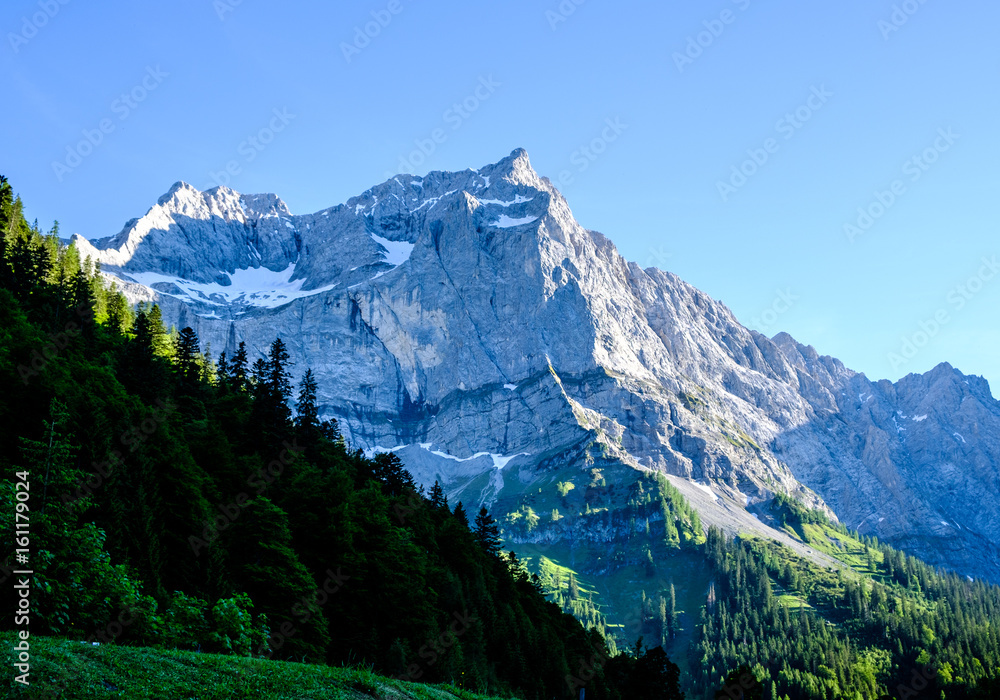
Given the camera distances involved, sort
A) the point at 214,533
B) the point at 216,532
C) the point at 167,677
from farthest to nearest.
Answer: the point at 216,532 < the point at 214,533 < the point at 167,677

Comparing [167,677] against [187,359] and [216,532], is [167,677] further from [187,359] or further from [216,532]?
[187,359]

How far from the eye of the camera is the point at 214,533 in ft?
155

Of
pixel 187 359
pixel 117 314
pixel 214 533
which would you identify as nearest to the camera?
pixel 214 533

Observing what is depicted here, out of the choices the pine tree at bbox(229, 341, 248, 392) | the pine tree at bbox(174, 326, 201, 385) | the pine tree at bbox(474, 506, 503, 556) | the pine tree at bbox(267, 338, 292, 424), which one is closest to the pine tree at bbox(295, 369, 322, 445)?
the pine tree at bbox(267, 338, 292, 424)

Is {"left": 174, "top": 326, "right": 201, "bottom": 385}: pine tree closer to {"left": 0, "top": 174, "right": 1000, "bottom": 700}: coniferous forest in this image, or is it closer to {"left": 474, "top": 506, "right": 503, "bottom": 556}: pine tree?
{"left": 0, "top": 174, "right": 1000, "bottom": 700}: coniferous forest

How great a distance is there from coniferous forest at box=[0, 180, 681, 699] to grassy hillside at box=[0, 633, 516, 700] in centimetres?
499

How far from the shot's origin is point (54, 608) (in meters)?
26.4

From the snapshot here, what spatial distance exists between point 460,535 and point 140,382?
37.3 m

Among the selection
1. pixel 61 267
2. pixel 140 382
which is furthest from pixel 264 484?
pixel 61 267

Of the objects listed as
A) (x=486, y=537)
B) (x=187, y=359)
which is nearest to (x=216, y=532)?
(x=187, y=359)

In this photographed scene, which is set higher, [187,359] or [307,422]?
[187,359]

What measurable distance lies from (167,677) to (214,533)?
89.1 feet

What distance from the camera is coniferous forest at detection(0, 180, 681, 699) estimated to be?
3030 centimetres

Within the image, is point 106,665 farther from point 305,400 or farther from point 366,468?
point 305,400
